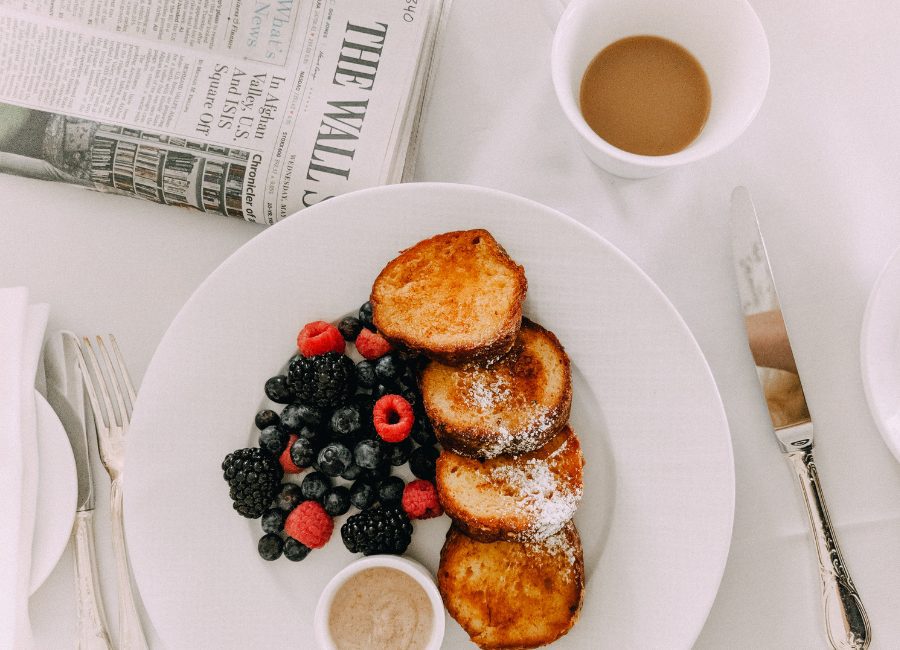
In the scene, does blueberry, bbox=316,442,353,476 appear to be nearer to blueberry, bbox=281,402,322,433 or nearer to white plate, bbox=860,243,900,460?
blueberry, bbox=281,402,322,433

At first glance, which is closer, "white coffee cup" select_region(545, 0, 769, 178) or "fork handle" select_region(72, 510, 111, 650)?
"white coffee cup" select_region(545, 0, 769, 178)

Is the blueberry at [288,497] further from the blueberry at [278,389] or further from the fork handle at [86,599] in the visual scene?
the fork handle at [86,599]

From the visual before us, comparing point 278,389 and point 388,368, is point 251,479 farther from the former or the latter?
point 388,368

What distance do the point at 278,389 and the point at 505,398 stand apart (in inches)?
15.7

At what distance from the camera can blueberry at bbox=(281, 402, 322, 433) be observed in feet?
3.60

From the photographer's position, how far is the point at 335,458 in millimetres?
1071

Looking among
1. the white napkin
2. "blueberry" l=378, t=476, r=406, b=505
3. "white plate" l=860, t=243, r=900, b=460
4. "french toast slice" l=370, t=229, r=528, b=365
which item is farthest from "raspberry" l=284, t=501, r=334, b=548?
"white plate" l=860, t=243, r=900, b=460

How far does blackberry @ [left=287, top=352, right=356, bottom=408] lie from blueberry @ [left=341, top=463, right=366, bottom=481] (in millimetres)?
112

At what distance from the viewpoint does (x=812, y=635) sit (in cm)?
114

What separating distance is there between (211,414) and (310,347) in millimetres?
231

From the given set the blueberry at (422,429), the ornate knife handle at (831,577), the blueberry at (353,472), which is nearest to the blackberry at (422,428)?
the blueberry at (422,429)

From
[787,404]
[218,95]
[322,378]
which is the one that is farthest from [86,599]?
[787,404]

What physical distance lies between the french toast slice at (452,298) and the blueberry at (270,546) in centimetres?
41

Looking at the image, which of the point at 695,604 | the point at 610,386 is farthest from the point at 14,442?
the point at 695,604
